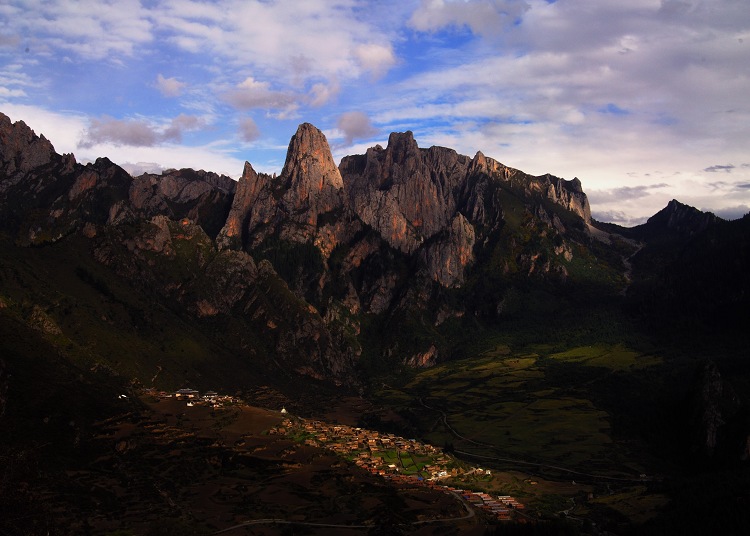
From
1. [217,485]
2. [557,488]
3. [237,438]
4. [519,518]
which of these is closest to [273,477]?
[217,485]

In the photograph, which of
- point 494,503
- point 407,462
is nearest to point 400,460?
point 407,462

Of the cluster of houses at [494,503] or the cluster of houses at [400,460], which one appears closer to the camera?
the cluster of houses at [494,503]

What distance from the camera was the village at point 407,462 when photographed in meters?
146

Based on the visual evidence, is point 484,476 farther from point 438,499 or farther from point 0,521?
point 0,521

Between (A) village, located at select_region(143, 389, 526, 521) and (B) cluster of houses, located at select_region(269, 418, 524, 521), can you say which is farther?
(B) cluster of houses, located at select_region(269, 418, 524, 521)

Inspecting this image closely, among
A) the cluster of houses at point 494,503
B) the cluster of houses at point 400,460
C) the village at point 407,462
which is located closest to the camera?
the cluster of houses at point 494,503

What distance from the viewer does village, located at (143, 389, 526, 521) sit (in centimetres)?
14562

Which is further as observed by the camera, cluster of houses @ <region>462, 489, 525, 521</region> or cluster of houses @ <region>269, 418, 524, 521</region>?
cluster of houses @ <region>269, 418, 524, 521</region>

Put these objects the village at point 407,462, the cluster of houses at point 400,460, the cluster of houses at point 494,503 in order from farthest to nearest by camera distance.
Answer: the cluster of houses at point 400,460 < the village at point 407,462 < the cluster of houses at point 494,503

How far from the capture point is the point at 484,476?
173500 millimetres

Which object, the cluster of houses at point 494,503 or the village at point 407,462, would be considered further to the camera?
the village at point 407,462

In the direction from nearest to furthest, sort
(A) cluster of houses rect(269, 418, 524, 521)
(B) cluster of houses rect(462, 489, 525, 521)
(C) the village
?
(B) cluster of houses rect(462, 489, 525, 521) → (C) the village → (A) cluster of houses rect(269, 418, 524, 521)

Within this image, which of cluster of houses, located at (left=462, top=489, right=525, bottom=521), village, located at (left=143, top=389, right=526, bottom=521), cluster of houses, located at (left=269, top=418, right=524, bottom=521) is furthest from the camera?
cluster of houses, located at (left=269, top=418, right=524, bottom=521)

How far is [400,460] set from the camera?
17588 centimetres
